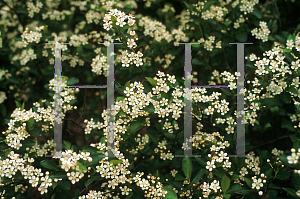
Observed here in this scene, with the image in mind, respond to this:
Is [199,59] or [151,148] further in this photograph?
[199,59]

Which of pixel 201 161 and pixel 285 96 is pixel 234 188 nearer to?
pixel 201 161

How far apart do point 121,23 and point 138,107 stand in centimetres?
65

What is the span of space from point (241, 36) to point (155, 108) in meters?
1.41

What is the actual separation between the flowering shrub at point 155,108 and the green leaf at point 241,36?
0.05 ft

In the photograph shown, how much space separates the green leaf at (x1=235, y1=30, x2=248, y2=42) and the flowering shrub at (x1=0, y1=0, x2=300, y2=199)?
2 cm

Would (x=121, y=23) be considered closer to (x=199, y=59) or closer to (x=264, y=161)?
(x=199, y=59)

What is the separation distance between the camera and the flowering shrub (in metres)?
1.94

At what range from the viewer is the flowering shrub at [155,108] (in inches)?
76.5

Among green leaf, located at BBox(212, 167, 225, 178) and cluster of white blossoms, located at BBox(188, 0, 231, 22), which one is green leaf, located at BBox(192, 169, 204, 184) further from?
cluster of white blossoms, located at BBox(188, 0, 231, 22)

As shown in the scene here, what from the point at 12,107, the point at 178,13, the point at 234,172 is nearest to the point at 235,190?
the point at 234,172

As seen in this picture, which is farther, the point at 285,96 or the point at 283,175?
the point at 285,96

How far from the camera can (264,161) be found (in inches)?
91.8

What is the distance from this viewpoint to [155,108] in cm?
202

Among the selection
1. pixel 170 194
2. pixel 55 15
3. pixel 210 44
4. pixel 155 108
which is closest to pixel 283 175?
pixel 170 194
